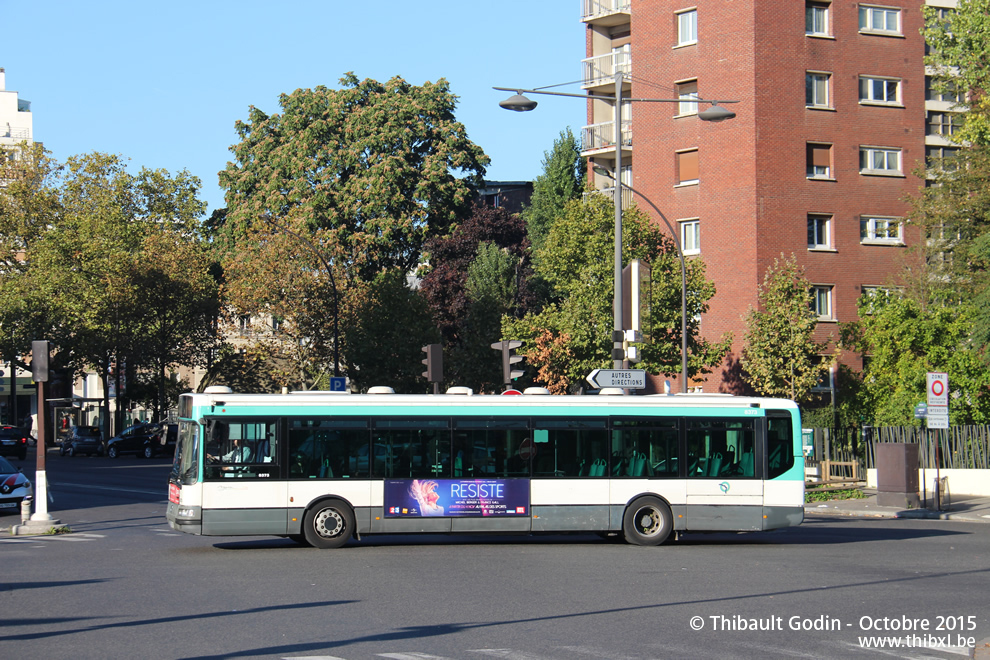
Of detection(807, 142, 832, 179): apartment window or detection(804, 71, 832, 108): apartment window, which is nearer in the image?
detection(804, 71, 832, 108): apartment window

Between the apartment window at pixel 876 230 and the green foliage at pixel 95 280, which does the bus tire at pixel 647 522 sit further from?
the green foliage at pixel 95 280

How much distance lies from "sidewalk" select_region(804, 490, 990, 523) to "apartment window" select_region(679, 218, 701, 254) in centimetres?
1657

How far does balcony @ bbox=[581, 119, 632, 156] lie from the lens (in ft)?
160

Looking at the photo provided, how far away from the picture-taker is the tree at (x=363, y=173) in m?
55.2

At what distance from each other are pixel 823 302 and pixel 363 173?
Result: 23010mm

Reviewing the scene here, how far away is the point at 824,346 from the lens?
1608 inches

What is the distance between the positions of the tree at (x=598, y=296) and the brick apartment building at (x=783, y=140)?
12.9 feet

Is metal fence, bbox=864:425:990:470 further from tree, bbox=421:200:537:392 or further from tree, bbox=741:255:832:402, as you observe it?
tree, bbox=421:200:537:392

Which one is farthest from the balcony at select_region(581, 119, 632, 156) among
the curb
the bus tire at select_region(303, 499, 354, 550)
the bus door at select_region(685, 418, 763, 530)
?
the bus tire at select_region(303, 499, 354, 550)

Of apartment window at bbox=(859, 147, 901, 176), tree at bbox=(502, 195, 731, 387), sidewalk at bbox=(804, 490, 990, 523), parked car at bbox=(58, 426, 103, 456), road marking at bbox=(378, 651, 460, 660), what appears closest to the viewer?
road marking at bbox=(378, 651, 460, 660)

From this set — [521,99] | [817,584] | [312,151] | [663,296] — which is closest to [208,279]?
[312,151]

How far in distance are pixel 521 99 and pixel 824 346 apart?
2210cm

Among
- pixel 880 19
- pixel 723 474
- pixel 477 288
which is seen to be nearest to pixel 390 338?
pixel 477 288

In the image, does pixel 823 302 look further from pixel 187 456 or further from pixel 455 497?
pixel 187 456
